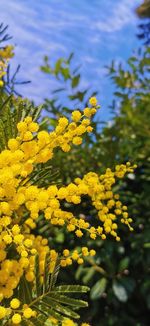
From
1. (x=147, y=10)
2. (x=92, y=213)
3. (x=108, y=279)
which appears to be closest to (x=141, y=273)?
(x=108, y=279)

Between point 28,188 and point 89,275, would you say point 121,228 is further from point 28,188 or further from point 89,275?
point 28,188

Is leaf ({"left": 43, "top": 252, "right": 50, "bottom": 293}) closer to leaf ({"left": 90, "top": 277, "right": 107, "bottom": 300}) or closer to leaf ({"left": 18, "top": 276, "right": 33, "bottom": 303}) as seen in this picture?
leaf ({"left": 18, "top": 276, "right": 33, "bottom": 303})

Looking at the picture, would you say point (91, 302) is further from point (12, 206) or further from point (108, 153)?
point (12, 206)

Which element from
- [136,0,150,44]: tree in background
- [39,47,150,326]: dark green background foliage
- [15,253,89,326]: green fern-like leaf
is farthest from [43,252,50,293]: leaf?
[136,0,150,44]: tree in background

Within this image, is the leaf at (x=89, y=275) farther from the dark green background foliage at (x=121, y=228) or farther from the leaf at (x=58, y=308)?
the leaf at (x=58, y=308)

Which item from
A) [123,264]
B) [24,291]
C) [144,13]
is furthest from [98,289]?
[144,13]

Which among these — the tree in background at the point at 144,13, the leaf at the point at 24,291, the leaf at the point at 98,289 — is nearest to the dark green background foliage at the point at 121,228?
the leaf at the point at 98,289
